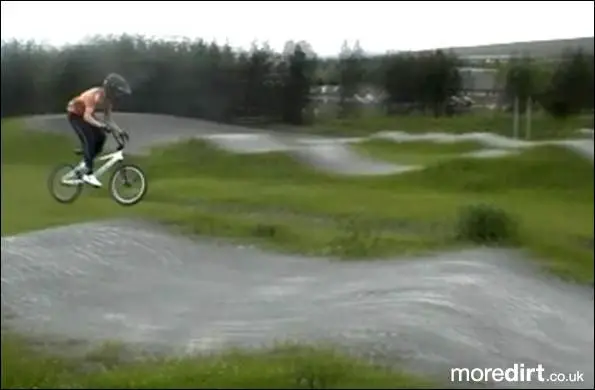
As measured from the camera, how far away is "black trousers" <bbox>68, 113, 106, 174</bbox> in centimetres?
103

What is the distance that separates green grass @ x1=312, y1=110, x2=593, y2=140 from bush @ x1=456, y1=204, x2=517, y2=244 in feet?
0.47

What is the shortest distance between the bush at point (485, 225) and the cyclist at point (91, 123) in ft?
2.62

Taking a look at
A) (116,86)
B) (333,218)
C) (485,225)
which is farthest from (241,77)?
(485,225)

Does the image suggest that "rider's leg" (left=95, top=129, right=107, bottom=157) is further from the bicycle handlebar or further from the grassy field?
the grassy field

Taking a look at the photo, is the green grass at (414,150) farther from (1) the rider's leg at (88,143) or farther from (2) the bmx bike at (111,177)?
(1) the rider's leg at (88,143)

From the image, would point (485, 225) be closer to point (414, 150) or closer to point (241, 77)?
point (414, 150)

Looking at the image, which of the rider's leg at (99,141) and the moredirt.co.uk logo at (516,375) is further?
the moredirt.co.uk logo at (516,375)

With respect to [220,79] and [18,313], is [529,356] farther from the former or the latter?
[18,313]

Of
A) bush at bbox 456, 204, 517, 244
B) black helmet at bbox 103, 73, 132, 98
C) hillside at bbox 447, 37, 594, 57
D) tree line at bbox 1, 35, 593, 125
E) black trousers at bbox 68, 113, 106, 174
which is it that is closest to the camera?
black trousers at bbox 68, 113, 106, 174

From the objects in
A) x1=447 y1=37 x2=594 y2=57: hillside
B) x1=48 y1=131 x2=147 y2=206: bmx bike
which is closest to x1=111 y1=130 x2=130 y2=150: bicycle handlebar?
x1=48 y1=131 x2=147 y2=206: bmx bike

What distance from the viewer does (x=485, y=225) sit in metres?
1.74

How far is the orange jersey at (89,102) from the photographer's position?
3.43 feet

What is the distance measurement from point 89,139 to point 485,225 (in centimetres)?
90

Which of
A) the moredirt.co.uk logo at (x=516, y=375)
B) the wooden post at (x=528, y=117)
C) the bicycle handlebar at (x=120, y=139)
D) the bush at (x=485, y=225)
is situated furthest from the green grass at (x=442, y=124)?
the bicycle handlebar at (x=120, y=139)
